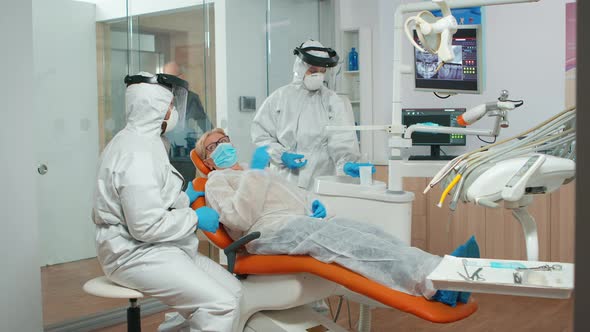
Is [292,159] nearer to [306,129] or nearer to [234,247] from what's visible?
[306,129]

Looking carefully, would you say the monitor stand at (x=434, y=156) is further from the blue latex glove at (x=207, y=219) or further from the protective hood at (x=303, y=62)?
the blue latex glove at (x=207, y=219)

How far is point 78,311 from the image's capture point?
3.48 meters

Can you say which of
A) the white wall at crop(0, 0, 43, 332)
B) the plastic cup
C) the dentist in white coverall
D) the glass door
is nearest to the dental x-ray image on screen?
the plastic cup

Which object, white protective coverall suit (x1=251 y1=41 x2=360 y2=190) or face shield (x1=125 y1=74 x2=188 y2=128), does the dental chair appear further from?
white protective coverall suit (x1=251 y1=41 x2=360 y2=190)

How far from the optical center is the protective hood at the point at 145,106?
7.88ft

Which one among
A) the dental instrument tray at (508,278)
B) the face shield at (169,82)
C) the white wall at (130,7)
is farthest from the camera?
the white wall at (130,7)

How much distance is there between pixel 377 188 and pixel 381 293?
79 cm

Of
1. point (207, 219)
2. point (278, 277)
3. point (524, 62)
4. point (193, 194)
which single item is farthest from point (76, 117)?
point (524, 62)

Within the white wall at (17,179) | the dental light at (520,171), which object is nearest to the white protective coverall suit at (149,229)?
the white wall at (17,179)

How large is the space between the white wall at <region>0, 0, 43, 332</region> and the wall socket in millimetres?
1926

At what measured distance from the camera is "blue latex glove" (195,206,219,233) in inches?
97.0

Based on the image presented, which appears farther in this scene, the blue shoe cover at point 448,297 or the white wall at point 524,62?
the white wall at point 524,62

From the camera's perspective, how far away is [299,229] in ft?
7.99

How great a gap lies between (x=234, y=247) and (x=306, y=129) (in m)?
1.43
